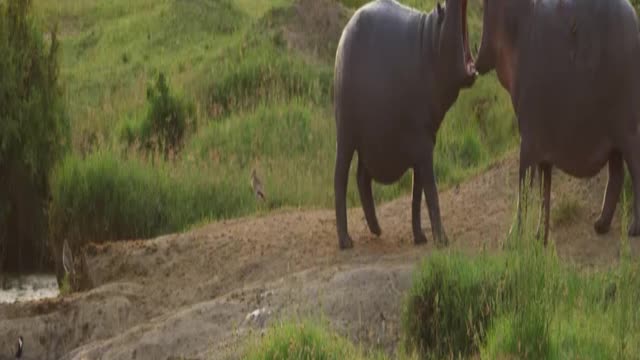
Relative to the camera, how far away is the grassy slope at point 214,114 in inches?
612

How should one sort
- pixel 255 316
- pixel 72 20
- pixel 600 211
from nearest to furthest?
pixel 255 316 → pixel 600 211 → pixel 72 20

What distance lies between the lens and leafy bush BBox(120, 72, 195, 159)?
19.3 metres

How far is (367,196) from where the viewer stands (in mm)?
11828

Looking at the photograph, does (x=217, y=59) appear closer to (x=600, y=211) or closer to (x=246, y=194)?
(x=246, y=194)

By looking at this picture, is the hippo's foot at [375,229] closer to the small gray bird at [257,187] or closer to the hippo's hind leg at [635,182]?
the hippo's hind leg at [635,182]

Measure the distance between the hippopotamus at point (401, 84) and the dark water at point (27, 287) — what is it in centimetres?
470

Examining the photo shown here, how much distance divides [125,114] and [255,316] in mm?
10859

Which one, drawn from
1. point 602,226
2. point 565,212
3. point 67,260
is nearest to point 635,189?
point 602,226

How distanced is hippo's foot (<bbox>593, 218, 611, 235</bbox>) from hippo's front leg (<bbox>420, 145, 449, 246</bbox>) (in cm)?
105

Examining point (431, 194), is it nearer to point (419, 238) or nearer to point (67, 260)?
point (419, 238)

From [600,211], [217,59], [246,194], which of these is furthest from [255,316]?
[217,59]

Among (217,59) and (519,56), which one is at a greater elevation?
(519,56)

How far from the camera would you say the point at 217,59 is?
22797 millimetres

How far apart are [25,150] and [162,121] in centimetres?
348
